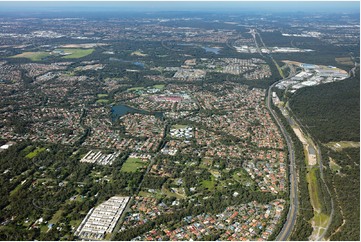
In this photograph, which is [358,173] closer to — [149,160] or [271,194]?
[271,194]

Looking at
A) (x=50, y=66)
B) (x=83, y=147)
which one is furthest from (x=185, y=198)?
(x=50, y=66)

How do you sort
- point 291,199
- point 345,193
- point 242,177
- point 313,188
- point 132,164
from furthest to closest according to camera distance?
point 132,164
point 242,177
point 313,188
point 345,193
point 291,199

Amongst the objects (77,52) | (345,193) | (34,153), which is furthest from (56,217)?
(77,52)

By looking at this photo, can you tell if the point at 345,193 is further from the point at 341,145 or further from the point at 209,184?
the point at 209,184

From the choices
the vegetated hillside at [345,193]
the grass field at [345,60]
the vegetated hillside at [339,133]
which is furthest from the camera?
the grass field at [345,60]

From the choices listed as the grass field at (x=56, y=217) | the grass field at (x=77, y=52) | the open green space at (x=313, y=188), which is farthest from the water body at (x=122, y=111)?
the grass field at (x=77, y=52)

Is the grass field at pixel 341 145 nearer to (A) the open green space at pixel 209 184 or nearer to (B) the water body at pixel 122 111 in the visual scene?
(A) the open green space at pixel 209 184
